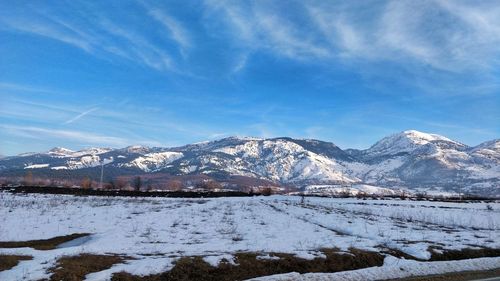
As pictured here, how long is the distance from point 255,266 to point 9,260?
878cm

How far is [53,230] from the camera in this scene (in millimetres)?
25562

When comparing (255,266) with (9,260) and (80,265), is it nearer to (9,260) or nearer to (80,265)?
(80,265)

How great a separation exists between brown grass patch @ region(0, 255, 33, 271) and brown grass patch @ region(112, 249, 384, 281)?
408 cm

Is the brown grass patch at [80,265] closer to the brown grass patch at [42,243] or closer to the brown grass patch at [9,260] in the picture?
the brown grass patch at [9,260]

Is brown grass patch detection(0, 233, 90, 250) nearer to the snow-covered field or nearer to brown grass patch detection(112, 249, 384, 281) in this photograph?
the snow-covered field

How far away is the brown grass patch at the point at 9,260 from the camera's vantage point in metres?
14.0

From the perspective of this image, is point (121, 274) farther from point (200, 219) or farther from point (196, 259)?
point (200, 219)

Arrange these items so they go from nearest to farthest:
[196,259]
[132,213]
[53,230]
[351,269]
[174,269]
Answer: [174,269]
[196,259]
[351,269]
[53,230]
[132,213]

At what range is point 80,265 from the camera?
1383cm

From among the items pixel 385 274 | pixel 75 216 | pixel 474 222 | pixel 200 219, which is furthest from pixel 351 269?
pixel 474 222

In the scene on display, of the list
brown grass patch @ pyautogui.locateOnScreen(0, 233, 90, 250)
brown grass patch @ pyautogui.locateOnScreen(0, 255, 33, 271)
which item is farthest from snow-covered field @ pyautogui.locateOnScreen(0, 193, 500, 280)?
brown grass patch @ pyautogui.locateOnScreen(0, 233, 90, 250)

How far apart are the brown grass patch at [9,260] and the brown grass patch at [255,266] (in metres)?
4.08

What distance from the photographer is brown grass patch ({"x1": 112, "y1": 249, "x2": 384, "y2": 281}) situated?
13805mm

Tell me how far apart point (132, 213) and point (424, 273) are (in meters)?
26.4
